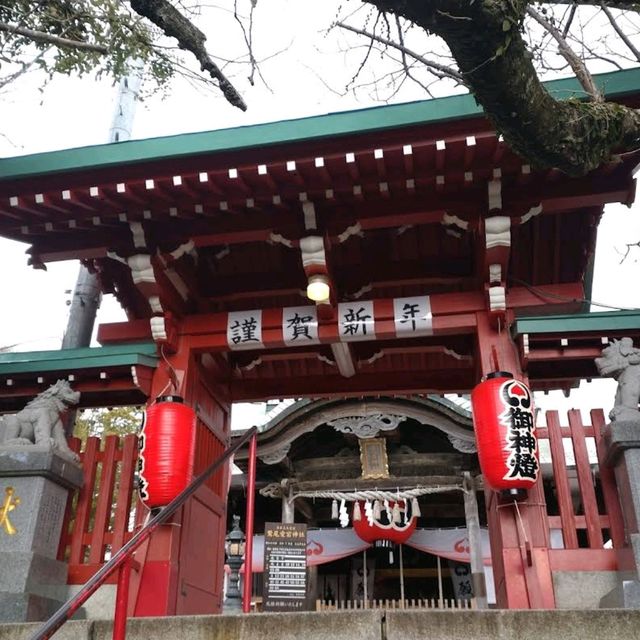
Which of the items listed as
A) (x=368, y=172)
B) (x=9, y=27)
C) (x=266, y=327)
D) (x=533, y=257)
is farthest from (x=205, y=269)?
(x=533, y=257)

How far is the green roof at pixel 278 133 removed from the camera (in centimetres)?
510

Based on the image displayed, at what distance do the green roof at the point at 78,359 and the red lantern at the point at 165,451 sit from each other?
557 mm

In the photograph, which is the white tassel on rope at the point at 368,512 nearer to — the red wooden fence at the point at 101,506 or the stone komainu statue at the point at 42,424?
the red wooden fence at the point at 101,506

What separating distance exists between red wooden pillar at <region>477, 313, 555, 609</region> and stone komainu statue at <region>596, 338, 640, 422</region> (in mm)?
774

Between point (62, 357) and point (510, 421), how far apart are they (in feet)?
14.7

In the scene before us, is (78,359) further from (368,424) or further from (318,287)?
(368,424)

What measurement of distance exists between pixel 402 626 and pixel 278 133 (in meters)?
4.02

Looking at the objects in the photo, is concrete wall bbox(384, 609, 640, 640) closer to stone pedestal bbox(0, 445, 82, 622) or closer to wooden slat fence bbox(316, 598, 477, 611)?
stone pedestal bbox(0, 445, 82, 622)

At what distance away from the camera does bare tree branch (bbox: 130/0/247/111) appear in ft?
12.2

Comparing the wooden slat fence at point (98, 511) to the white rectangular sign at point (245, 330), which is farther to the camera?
the white rectangular sign at point (245, 330)

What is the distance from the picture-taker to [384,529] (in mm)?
12742

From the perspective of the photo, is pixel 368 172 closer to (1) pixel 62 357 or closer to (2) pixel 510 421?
(2) pixel 510 421

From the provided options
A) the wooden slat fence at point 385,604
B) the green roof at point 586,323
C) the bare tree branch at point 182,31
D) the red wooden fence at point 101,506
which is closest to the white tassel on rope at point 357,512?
the wooden slat fence at point 385,604

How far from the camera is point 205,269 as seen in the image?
744 centimetres
